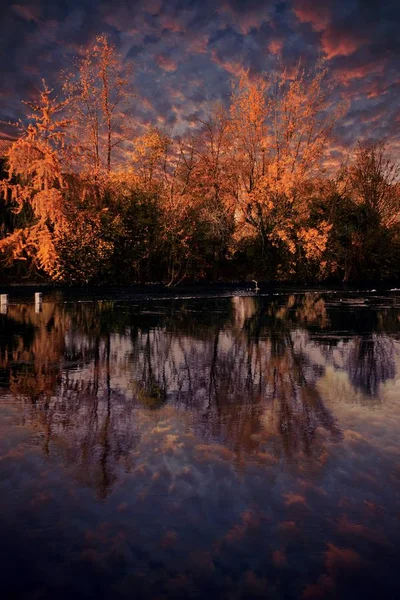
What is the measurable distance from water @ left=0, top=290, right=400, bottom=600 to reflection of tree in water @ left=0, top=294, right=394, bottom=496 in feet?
0.13

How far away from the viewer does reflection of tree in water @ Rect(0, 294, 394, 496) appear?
6.14m

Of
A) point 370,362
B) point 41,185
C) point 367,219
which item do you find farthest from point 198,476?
point 367,219

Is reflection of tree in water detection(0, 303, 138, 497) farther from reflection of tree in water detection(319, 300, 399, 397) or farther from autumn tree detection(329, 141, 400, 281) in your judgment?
autumn tree detection(329, 141, 400, 281)

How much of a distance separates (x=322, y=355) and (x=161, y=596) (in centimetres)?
921

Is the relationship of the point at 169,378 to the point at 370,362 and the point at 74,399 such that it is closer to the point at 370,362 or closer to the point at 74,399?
the point at 74,399

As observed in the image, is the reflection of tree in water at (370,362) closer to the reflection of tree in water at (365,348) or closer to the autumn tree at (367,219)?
the reflection of tree in water at (365,348)

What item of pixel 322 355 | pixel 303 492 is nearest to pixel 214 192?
pixel 322 355

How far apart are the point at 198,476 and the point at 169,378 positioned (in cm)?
438

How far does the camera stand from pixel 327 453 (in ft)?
18.7

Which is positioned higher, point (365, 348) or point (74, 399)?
point (365, 348)

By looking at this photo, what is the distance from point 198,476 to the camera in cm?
506

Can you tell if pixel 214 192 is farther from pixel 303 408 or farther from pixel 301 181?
pixel 303 408

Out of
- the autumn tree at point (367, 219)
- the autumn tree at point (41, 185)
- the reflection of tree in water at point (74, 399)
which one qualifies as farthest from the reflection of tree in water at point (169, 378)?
the autumn tree at point (367, 219)

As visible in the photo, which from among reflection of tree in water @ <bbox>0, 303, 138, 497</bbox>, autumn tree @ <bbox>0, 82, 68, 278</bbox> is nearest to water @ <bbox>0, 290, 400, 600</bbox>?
reflection of tree in water @ <bbox>0, 303, 138, 497</bbox>
